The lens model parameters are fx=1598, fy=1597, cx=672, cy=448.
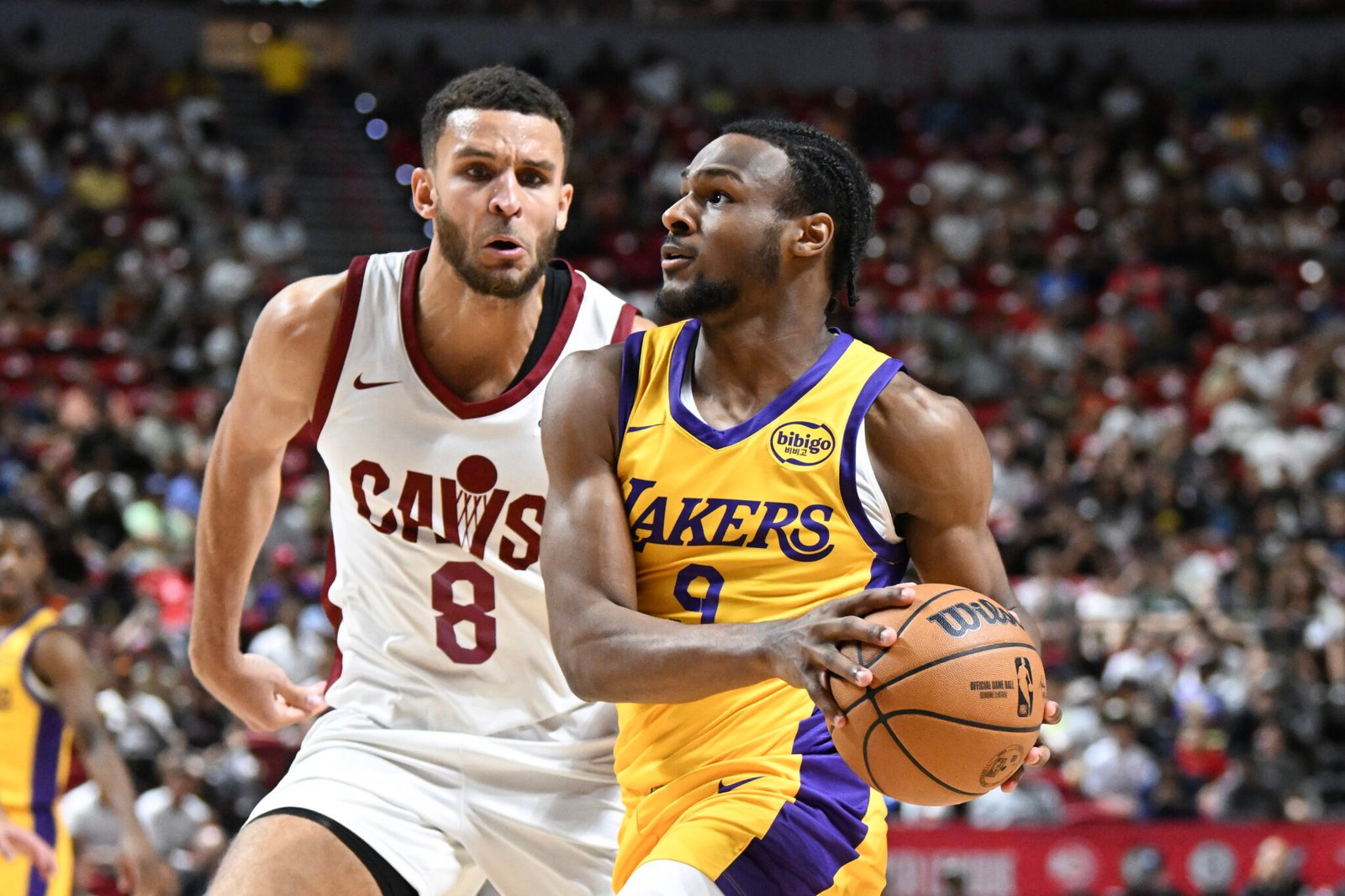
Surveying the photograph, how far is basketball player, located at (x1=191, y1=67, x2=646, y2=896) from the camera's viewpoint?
3514mm

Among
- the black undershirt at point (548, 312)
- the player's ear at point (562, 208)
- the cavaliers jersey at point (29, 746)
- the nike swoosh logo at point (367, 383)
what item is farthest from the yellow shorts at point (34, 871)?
the player's ear at point (562, 208)

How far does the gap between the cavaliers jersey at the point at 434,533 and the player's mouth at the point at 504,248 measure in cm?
26

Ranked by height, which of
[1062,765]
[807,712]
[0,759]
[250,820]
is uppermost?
[807,712]

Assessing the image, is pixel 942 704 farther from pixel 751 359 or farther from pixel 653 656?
pixel 751 359

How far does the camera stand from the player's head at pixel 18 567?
571 cm

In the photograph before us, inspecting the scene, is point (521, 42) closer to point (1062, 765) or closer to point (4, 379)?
point (4, 379)

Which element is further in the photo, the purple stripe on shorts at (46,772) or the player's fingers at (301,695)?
the purple stripe on shorts at (46,772)

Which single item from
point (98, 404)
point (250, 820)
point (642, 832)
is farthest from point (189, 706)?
point (642, 832)

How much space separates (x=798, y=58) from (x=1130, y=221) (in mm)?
5131

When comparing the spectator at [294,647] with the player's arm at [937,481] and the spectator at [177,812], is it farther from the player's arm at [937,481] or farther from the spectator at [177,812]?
the player's arm at [937,481]

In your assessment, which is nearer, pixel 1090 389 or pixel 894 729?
pixel 894 729

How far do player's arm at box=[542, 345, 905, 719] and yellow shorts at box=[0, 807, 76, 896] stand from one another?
10.9 ft

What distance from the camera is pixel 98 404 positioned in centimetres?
1181

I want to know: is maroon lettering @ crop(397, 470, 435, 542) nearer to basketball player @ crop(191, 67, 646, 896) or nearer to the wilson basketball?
basketball player @ crop(191, 67, 646, 896)
